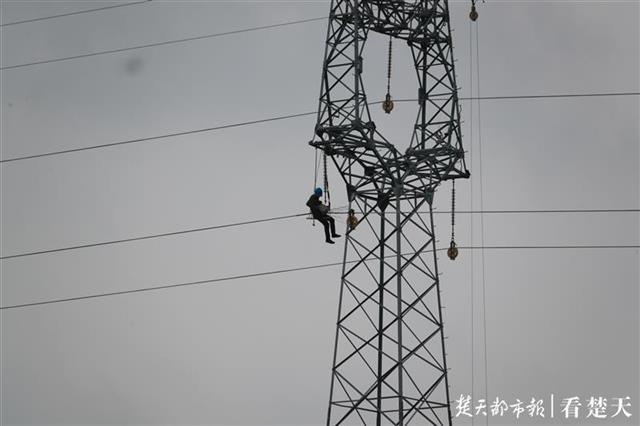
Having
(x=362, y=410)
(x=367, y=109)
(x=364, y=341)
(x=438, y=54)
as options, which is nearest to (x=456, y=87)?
(x=438, y=54)

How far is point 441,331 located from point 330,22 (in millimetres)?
8113

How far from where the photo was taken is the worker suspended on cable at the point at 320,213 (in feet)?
81.9

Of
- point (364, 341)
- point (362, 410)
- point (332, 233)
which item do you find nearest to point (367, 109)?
point (332, 233)

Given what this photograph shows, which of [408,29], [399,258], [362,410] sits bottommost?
[362,410]

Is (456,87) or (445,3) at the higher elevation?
(445,3)

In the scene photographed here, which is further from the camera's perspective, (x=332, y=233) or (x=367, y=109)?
(x=332, y=233)

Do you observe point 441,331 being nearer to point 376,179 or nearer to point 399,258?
point 399,258

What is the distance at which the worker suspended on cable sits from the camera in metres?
25.0

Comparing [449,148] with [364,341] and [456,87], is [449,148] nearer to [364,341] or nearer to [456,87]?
[456,87]

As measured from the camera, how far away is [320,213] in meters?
25.0

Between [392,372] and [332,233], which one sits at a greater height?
[332,233]

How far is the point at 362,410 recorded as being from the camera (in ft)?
79.7

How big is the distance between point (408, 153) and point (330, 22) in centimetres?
378

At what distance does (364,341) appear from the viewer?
2481 centimetres
